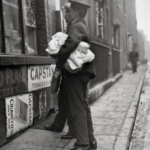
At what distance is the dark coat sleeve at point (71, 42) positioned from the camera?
3186mm

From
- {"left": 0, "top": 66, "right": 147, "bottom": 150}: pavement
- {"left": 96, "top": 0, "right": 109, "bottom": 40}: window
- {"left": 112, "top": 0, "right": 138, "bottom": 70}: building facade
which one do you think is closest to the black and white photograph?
{"left": 0, "top": 66, "right": 147, "bottom": 150}: pavement

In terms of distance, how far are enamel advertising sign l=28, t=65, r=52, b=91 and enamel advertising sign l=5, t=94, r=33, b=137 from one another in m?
0.22

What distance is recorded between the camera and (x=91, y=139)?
11.8ft

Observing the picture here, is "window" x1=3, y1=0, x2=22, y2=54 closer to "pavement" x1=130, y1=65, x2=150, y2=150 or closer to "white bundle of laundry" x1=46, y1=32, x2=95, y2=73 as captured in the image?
"white bundle of laundry" x1=46, y1=32, x2=95, y2=73

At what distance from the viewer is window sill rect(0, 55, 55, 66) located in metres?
3.61

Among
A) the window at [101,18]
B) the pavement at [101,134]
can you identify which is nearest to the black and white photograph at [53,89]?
the pavement at [101,134]

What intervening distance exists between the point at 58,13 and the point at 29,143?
3.14 metres

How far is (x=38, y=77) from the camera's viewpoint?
4.73 metres

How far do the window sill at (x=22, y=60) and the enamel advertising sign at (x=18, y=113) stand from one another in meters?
0.52

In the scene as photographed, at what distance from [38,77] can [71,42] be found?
1.73 m

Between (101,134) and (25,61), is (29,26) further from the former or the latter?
(101,134)

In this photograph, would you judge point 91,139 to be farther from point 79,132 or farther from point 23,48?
point 23,48

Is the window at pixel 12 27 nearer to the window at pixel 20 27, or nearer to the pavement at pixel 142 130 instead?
the window at pixel 20 27

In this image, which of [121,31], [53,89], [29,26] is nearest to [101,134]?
[53,89]
